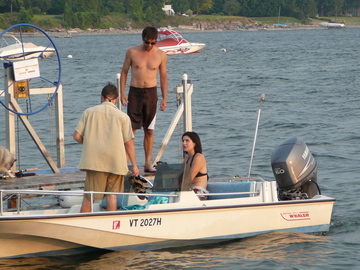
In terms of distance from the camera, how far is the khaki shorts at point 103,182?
878cm

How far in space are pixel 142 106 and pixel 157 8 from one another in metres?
129

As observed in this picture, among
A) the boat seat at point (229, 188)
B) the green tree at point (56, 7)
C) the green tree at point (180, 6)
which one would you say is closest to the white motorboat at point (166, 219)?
the boat seat at point (229, 188)

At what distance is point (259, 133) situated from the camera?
20219 mm

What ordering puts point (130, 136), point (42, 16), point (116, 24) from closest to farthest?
point (130, 136) < point (42, 16) < point (116, 24)

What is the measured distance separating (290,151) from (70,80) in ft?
89.6

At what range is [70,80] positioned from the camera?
36656 mm

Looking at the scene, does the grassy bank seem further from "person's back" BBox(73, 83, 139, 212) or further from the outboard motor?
"person's back" BBox(73, 83, 139, 212)

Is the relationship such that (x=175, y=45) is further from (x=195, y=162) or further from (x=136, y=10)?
(x=136, y=10)

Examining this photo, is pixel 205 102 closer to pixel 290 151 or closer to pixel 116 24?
pixel 290 151

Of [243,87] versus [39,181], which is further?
[243,87]

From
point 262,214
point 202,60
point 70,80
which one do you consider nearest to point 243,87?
point 70,80

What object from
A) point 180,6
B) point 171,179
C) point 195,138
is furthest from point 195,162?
point 180,6

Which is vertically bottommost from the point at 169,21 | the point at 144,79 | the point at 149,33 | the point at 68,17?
the point at 169,21

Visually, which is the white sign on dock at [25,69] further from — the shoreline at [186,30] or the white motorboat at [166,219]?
the shoreline at [186,30]
